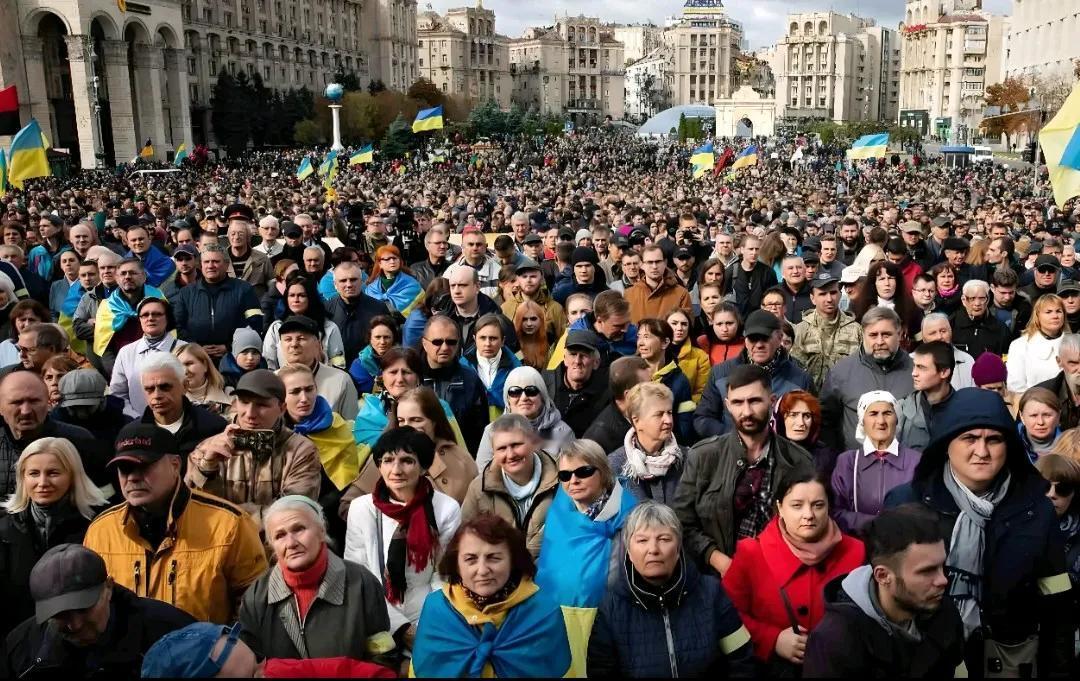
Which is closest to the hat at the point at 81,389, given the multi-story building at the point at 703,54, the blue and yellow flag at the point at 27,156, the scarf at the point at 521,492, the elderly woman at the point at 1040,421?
the scarf at the point at 521,492

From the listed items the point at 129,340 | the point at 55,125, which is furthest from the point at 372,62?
the point at 129,340

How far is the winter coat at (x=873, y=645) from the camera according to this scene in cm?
257

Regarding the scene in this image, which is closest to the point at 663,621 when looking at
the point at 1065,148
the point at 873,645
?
the point at 873,645

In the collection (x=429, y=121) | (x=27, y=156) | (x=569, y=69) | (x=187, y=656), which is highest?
(x=569, y=69)

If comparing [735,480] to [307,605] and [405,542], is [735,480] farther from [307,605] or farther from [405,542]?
[307,605]

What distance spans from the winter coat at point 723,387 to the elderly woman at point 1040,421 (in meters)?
1.11

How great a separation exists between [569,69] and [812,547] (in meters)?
146

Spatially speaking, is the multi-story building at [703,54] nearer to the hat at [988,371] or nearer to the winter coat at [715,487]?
the hat at [988,371]

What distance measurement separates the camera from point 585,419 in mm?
5105

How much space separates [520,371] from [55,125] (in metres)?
55.0

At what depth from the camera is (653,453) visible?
12.9 feet

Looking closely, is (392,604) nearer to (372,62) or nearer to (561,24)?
(372,62)

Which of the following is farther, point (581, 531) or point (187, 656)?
point (581, 531)

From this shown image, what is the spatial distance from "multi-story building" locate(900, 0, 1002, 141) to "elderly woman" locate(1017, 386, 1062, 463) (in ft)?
299
